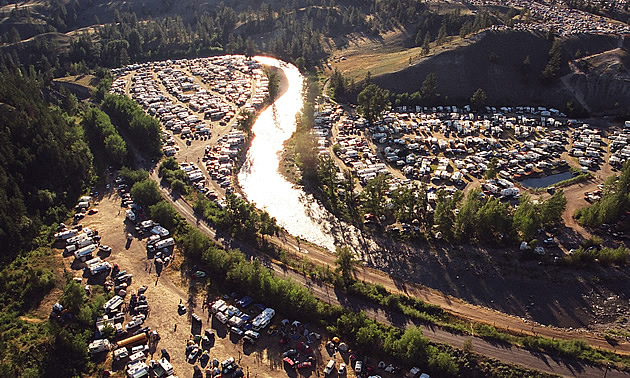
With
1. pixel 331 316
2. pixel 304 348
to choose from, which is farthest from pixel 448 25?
pixel 304 348

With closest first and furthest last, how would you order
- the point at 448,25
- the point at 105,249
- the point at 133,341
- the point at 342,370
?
the point at 342,370 → the point at 133,341 → the point at 105,249 → the point at 448,25

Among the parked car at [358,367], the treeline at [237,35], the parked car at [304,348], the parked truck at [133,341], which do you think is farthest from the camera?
the treeline at [237,35]

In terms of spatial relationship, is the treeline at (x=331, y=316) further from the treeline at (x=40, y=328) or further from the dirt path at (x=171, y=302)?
the treeline at (x=40, y=328)

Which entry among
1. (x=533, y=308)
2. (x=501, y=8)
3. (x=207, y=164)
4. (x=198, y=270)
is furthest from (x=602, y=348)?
(x=501, y=8)

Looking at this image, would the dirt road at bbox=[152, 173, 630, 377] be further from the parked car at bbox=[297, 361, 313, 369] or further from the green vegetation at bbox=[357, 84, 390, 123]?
the green vegetation at bbox=[357, 84, 390, 123]

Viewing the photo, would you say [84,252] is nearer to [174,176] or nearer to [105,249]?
[105,249]

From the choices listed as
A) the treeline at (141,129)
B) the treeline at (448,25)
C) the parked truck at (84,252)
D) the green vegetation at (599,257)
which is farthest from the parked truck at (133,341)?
the treeline at (448,25)

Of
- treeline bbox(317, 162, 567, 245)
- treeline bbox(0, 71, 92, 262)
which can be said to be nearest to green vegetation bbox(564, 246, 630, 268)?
treeline bbox(317, 162, 567, 245)
